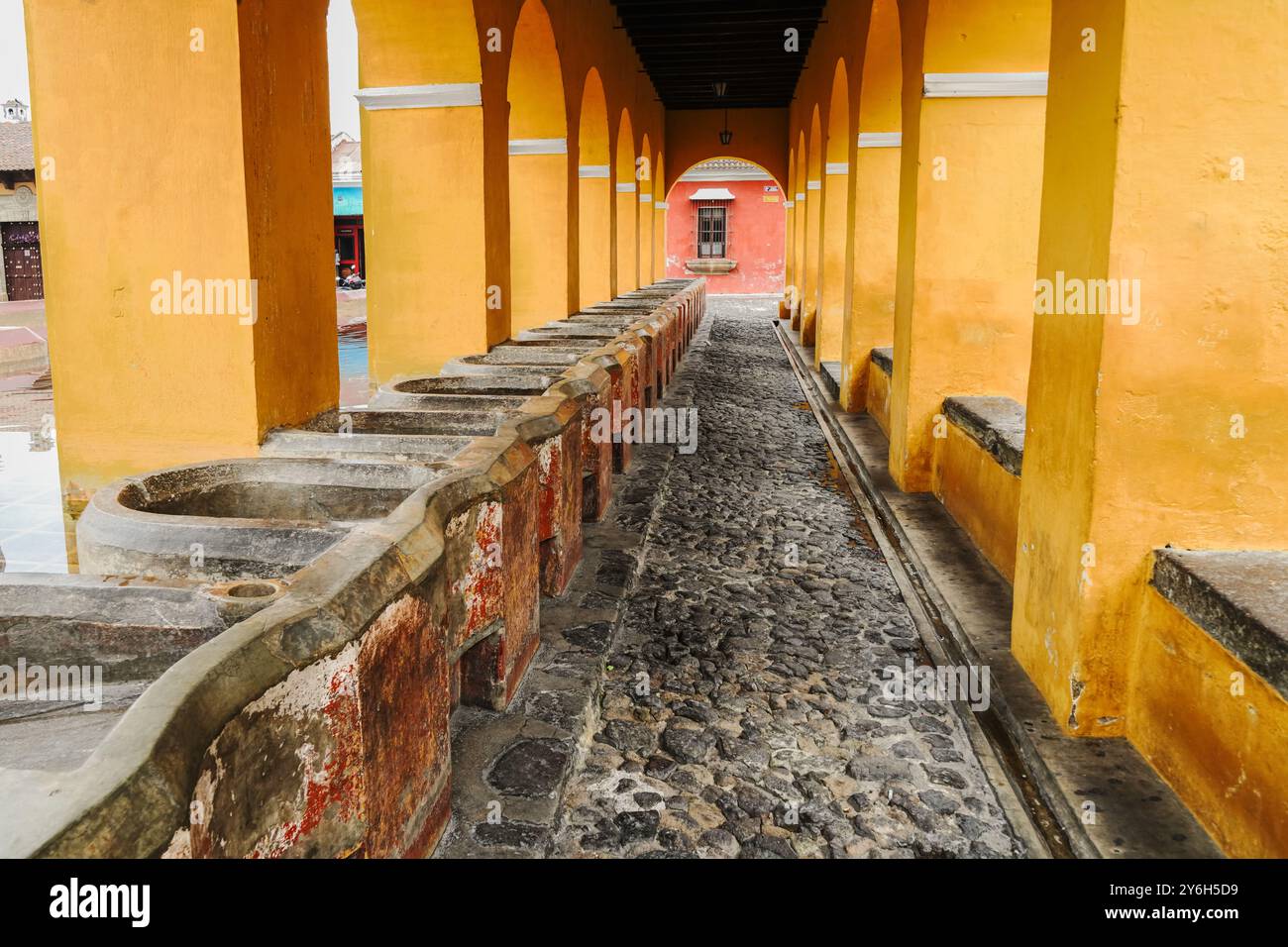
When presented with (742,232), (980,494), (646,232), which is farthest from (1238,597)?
(742,232)

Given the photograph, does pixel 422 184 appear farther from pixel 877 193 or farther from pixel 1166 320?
pixel 1166 320

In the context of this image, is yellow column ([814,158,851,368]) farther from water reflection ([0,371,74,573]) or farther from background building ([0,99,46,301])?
background building ([0,99,46,301])

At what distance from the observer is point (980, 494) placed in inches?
218

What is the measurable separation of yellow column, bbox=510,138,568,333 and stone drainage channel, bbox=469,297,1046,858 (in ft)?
16.2

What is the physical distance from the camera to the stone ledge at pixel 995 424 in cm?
484

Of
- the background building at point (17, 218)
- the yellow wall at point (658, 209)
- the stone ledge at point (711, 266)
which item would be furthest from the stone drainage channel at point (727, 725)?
the background building at point (17, 218)

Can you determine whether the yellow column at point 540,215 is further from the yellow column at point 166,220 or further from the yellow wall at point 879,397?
the yellow column at point 166,220

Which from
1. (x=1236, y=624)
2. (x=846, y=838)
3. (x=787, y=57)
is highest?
(x=787, y=57)


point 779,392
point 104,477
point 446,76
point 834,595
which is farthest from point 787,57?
point 104,477

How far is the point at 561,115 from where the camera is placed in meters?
9.90

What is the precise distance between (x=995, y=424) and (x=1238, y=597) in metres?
2.70

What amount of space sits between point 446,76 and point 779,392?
21.0 ft
